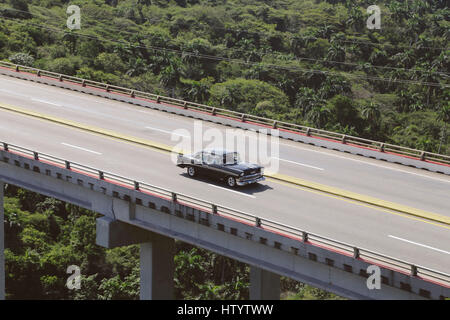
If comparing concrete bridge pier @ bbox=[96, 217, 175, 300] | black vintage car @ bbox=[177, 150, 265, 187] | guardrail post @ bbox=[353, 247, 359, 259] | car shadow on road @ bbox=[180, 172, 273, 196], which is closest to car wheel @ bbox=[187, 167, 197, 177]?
black vintage car @ bbox=[177, 150, 265, 187]

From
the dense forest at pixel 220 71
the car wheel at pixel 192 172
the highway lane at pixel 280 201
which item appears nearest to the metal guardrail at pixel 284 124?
the highway lane at pixel 280 201

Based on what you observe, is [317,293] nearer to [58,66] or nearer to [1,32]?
[58,66]

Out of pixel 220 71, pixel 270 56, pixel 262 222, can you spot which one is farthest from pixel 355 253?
pixel 270 56

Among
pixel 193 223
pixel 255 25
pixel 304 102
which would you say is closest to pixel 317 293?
pixel 193 223

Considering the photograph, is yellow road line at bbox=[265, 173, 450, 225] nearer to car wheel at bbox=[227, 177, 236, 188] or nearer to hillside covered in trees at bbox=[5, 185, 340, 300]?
car wheel at bbox=[227, 177, 236, 188]

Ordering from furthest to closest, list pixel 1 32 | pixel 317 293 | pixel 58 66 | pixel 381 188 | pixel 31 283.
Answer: pixel 1 32 → pixel 58 66 → pixel 31 283 → pixel 317 293 → pixel 381 188

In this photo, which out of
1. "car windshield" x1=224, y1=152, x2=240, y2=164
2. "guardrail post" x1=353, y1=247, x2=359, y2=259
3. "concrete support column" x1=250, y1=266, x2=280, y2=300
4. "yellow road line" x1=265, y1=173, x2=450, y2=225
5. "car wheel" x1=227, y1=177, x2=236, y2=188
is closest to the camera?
"guardrail post" x1=353, y1=247, x2=359, y2=259

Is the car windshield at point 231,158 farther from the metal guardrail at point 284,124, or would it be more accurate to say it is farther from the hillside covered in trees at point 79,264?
the hillside covered in trees at point 79,264

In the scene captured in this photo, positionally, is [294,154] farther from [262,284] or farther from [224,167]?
[262,284]
